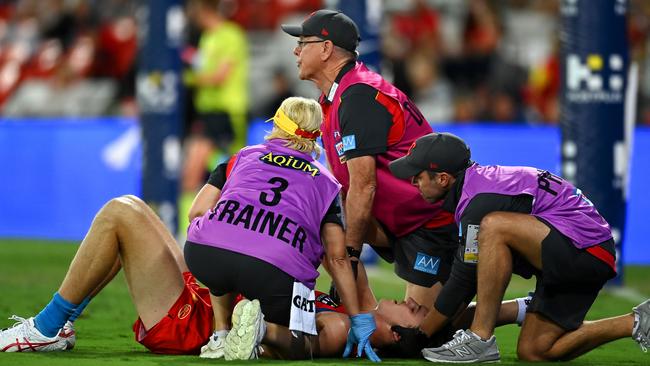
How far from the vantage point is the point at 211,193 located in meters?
7.38

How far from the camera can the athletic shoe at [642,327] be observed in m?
6.94

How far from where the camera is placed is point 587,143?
11805 millimetres

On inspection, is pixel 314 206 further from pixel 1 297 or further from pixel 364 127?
pixel 1 297

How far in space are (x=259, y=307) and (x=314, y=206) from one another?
695 mm

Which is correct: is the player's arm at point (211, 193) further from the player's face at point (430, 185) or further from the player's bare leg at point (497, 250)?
the player's bare leg at point (497, 250)

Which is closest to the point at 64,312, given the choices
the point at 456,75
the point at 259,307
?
the point at 259,307

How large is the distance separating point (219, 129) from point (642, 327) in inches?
396

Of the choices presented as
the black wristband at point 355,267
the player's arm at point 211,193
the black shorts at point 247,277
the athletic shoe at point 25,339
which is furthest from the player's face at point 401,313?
the athletic shoe at point 25,339

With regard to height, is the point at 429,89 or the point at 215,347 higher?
the point at 215,347

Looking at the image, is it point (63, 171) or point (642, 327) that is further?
point (63, 171)

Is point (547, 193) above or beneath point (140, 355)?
above

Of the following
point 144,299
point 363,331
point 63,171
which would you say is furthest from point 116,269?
point 63,171

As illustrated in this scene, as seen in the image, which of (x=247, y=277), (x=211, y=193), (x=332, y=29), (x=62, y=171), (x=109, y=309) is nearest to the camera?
(x=247, y=277)

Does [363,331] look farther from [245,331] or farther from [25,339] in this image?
[25,339]
